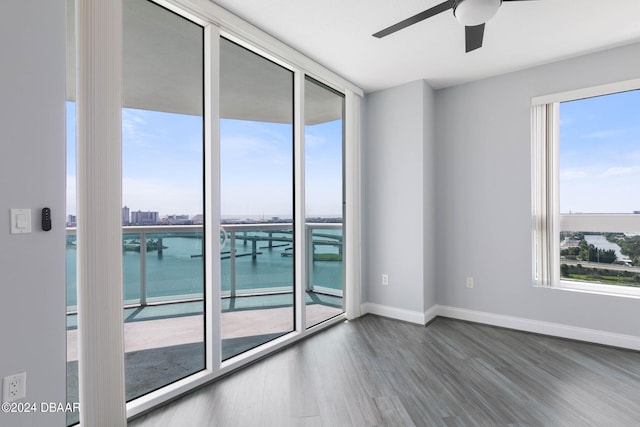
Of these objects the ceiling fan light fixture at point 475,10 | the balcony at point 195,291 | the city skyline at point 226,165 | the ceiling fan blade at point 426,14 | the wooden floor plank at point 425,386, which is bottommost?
the wooden floor plank at point 425,386

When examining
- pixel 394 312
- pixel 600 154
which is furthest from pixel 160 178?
pixel 600 154

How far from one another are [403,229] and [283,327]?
5.42 feet

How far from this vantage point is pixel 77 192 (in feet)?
5.07

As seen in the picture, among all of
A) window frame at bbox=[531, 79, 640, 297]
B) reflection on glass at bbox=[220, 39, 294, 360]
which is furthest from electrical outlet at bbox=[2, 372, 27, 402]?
window frame at bbox=[531, 79, 640, 297]

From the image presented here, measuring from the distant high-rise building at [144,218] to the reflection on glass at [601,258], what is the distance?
12.0 feet

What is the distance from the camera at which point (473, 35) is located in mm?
2127

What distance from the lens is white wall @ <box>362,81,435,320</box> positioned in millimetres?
3367

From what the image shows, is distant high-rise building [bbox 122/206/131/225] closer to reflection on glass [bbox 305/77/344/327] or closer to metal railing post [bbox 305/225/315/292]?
reflection on glass [bbox 305/77/344/327]

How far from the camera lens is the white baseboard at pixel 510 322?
107 inches

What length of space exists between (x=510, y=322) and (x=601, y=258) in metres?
1.02

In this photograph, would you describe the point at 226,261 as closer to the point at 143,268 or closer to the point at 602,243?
the point at 143,268

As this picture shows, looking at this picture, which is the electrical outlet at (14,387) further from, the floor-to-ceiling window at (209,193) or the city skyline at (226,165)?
the city skyline at (226,165)

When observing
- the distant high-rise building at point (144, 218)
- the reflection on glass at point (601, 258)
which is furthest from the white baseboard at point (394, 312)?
the distant high-rise building at point (144, 218)

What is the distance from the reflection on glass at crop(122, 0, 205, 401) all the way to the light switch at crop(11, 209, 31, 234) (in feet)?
2.06
